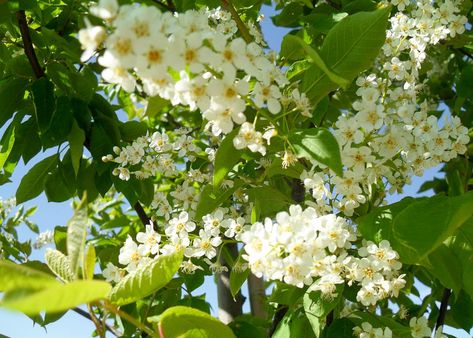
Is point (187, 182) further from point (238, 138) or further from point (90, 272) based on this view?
point (90, 272)

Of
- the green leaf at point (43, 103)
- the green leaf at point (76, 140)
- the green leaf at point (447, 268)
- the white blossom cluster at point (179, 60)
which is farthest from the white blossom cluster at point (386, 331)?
the green leaf at point (43, 103)

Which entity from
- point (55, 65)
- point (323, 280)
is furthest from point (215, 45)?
point (55, 65)

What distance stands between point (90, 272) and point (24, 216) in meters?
3.04

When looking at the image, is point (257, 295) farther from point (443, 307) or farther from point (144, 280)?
point (144, 280)

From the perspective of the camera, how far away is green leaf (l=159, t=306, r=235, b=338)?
4.08 ft

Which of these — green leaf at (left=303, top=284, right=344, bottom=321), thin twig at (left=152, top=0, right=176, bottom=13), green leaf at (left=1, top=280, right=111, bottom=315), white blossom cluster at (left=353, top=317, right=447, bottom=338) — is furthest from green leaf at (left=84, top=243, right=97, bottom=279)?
thin twig at (left=152, top=0, right=176, bottom=13)

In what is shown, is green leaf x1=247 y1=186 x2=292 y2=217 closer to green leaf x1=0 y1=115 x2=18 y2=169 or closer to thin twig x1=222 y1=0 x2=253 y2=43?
thin twig x1=222 y1=0 x2=253 y2=43

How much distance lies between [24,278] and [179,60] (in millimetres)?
482

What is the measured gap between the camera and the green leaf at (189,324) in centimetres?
124

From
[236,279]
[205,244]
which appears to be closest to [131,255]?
[205,244]

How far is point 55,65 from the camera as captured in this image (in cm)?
221

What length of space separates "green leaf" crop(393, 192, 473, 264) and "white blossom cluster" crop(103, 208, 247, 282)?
526 mm

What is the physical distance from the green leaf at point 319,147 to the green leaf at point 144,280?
370 millimetres

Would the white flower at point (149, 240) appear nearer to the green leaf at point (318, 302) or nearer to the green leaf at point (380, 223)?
the green leaf at point (318, 302)
